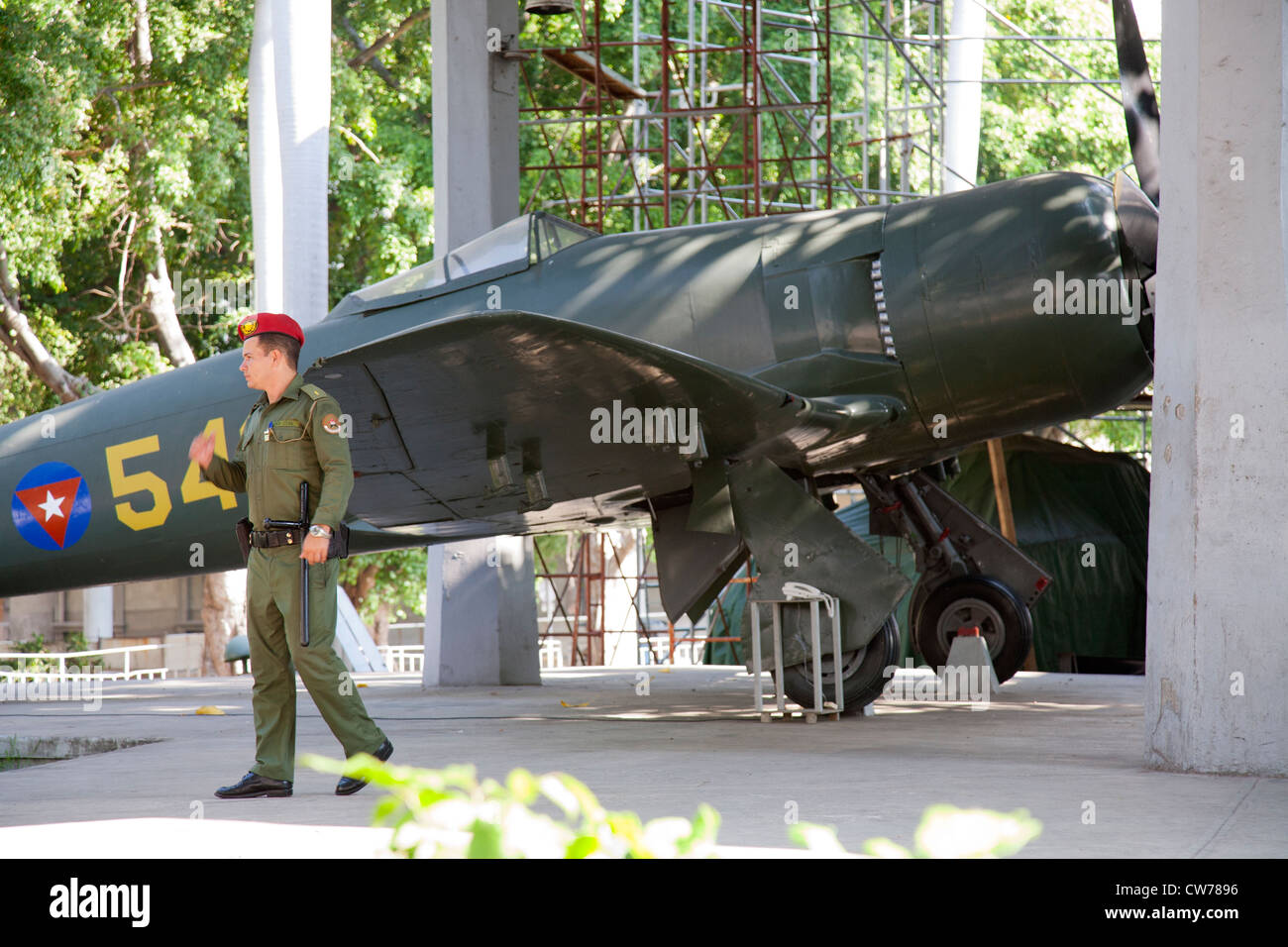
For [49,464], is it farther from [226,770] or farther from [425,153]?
[425,153]

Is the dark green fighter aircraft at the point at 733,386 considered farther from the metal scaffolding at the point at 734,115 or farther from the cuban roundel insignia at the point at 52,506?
the metal scaffolding at the point at 734,115

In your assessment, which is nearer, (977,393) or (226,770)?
(226,770)

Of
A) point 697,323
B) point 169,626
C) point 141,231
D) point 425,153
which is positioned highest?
point 425,153

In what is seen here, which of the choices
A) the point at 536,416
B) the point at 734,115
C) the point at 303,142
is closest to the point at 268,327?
the point at 536,416

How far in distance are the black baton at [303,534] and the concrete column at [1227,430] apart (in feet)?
10.4

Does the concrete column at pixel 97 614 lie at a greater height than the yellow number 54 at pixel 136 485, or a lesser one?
lesser

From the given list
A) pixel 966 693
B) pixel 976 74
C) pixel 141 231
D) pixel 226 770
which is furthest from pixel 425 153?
pixel 226 770

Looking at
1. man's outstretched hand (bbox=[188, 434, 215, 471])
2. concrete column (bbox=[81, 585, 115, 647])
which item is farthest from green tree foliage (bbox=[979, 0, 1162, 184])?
man's outstretched hand (bbox=[188, 434, 215, 471])

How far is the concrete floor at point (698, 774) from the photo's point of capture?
11.3 ft

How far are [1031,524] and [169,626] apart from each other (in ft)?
101

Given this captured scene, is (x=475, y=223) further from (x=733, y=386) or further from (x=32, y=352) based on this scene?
(x=32, y=352)

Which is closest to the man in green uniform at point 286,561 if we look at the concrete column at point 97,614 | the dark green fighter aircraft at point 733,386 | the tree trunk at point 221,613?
the dark green fighter aircraft at point 733,386
